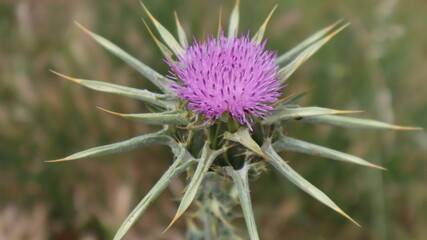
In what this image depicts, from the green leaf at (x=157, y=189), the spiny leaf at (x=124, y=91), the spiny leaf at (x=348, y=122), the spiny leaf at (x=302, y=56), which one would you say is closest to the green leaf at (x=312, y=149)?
the spiny leaf at (x=348, y=122)

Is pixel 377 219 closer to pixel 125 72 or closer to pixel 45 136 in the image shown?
pixel 125 72

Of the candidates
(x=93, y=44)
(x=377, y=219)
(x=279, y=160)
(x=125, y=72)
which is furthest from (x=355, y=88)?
(x=279, y=160)

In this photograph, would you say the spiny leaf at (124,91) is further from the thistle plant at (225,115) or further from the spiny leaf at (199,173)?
the spiny leaf at (199,173)

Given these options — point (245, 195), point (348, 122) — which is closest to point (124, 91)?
point (245, 195)

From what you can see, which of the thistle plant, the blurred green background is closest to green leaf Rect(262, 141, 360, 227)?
the thistle plant

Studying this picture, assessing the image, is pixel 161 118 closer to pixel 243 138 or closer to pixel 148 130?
pixel 243 138

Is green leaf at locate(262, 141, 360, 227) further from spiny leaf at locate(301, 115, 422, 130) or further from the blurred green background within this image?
the blurred green background
